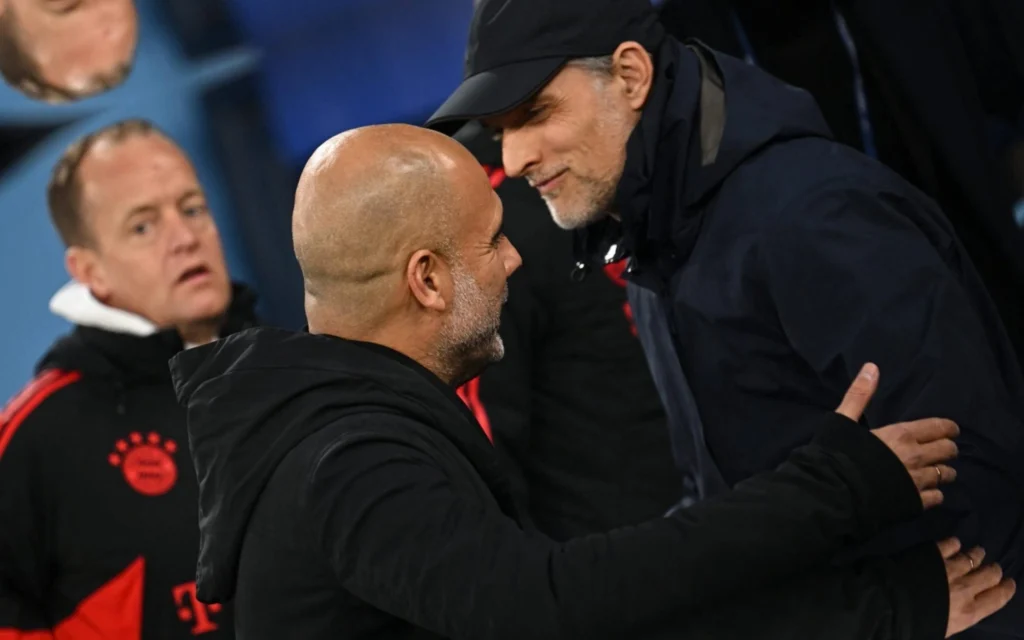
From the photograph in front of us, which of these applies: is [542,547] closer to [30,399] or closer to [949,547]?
[949,547]

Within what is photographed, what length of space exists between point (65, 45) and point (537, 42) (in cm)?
121

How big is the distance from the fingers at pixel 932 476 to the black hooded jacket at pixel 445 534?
0.04 m

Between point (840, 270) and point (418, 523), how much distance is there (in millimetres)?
602

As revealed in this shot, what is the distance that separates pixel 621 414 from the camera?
252 cm

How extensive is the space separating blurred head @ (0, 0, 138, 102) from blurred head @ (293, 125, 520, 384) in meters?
1.34

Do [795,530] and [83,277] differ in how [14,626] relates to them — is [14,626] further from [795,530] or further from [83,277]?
[795,530]

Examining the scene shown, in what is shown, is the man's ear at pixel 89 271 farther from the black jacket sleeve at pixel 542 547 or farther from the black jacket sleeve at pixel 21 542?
the black jacket sleeve at pixel 542 547

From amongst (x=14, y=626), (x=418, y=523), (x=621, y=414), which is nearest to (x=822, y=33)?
(x=621, y=414)

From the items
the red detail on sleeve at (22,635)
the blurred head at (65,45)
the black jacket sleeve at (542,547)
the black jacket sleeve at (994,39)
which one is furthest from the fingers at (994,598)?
the blurred head at (65,45)

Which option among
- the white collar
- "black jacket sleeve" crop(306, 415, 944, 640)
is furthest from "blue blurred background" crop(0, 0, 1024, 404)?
"black jacket sleeve" crop(306, 415, 944, 640)

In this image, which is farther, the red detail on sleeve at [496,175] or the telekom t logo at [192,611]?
the red detail on sleeve at [496,175]

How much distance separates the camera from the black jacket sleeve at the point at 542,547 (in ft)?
4.05

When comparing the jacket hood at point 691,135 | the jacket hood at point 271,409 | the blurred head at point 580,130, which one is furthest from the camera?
the blurred head at point 580,130

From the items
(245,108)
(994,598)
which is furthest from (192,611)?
(994,598)
